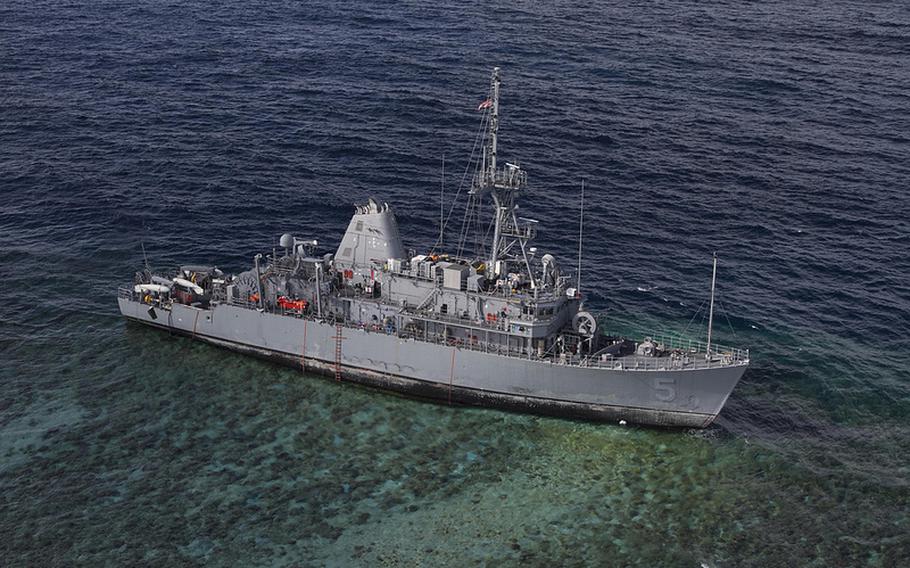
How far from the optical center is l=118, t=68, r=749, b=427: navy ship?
60.1 m

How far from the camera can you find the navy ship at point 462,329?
60.1 metres

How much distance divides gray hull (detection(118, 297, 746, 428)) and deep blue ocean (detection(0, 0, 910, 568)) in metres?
1.36

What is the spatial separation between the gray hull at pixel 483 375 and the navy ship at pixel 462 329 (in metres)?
0.07

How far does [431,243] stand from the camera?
8150cm

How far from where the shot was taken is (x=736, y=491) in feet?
178

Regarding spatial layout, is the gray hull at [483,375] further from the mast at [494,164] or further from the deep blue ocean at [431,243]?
the mast at [494,164]

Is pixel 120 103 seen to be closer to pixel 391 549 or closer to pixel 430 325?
pixel 430 325

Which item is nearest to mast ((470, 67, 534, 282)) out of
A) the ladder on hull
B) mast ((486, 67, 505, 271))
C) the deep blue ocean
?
mast ((486, 67, 505, 271))

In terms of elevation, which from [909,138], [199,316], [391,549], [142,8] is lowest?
[391,549]

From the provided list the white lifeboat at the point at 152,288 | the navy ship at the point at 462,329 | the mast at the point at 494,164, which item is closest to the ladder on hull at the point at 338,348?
the navy ship at the point at 462,329

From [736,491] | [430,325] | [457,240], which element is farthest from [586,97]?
[736,491]

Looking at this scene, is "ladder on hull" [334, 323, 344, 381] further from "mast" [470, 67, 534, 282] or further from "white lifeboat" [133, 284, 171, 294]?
"white lifeboat" [133, 284, 171, 294]

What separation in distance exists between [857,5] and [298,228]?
9193 cm

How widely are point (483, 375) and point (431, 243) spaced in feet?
73.0
